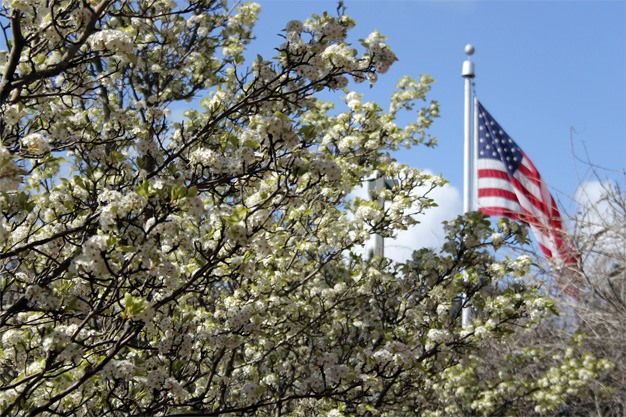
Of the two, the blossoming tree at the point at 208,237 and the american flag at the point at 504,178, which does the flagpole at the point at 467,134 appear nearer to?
the american flag at the point at 504,178

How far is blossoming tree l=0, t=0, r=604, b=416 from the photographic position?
3.88m

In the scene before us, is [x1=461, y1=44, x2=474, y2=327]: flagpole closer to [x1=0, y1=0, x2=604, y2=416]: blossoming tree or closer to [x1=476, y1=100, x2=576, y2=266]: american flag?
[x1=476, y1=100, x2=576, y2=266]: american flag

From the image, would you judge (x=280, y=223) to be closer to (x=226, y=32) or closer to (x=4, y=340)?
(x=226, y=32)

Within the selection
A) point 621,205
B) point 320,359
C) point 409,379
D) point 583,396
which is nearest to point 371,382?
point 320,359

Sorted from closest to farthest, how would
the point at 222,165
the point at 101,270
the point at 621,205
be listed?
1. the point at 101,270
2. the point at 222,165
3. the point at 621,205

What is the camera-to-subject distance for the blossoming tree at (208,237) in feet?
12.7

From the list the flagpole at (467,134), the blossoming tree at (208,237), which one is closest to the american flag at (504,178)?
the flagpole at (467,134)

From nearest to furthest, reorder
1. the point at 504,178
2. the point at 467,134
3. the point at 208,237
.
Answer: the point at 208,237
the point at 504,178
the point at 467,134

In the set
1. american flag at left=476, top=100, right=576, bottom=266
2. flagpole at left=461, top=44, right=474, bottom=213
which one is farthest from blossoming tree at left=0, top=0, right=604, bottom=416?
flagpole at left=461, top=44, right=474, bottom=213

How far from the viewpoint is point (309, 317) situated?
732 centimetres

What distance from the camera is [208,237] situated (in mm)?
4816

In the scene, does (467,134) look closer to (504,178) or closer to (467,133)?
(467,133)

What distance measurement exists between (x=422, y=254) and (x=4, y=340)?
Answer: 351 centimetres

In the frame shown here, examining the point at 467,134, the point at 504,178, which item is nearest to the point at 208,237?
the point at 504,178
